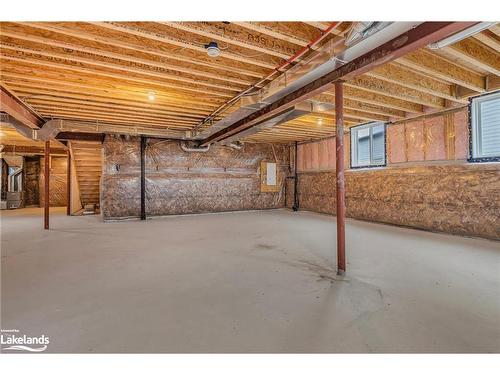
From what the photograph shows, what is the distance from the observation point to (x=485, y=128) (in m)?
3.92

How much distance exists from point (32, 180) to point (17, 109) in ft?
27.2

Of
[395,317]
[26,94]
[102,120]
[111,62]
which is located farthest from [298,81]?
[102,120]

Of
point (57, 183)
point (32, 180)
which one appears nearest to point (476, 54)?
point (57, 183)

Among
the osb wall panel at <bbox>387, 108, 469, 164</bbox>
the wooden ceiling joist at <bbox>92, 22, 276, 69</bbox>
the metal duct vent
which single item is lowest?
the osb wall panel at <bbox>387, 108, 469, 164</bbox>

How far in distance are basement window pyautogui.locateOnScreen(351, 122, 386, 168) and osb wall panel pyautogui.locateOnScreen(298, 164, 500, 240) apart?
0.29 meters

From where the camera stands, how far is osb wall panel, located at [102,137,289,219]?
20.3 feet

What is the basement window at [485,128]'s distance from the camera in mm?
3740

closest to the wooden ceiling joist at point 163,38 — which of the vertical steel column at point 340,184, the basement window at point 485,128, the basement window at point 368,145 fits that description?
the vertical steel column at point 340,184

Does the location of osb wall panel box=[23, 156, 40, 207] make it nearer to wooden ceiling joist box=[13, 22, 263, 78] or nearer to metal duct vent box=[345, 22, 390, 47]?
wooden ceiling joist box=[13, 22, 263, 78]

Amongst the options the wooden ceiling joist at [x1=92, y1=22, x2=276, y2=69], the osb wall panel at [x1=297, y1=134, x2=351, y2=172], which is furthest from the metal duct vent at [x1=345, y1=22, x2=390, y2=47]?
the osb wall panel at [x1=297, y1=134, x2=351, y2=172]

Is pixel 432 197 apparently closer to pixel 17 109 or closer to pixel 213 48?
pixel 213 48

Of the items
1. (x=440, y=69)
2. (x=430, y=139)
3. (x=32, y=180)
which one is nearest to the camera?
(x=440, y=69)

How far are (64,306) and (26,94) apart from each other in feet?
10.8
